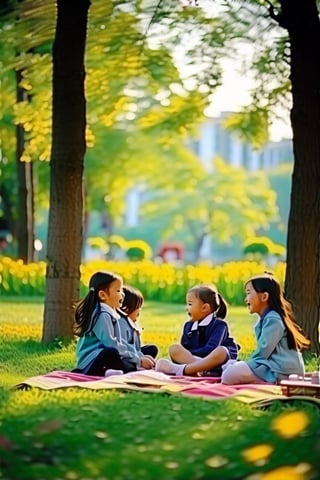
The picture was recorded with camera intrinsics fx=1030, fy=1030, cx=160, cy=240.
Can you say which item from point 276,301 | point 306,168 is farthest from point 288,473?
point 306,168

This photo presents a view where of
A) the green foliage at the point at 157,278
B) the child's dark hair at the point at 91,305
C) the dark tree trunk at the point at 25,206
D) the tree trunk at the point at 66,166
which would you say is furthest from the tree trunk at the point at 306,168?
the dark tree trunk at the point at 25,206

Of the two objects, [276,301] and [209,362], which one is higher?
[276,301]

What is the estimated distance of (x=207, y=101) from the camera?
8.38 m

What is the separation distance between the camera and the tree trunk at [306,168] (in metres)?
6.10

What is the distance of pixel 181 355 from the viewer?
521 cm

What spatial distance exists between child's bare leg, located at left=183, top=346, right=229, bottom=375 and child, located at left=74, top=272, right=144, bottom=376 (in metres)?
0.29

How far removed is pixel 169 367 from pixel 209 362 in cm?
20

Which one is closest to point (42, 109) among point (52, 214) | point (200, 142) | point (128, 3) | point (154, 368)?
point (128, 3)

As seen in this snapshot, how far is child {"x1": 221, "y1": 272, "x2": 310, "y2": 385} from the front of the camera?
4.88m

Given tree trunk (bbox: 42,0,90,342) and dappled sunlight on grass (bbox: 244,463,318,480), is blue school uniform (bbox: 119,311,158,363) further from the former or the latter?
dappled sunlight on grass (bbox: 244,463,318,480)

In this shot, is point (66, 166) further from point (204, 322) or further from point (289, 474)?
point (289, 474)

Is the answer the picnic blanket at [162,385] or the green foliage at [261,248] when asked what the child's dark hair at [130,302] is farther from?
the green foliage at [261,248]

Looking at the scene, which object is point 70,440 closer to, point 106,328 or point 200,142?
point 106,328

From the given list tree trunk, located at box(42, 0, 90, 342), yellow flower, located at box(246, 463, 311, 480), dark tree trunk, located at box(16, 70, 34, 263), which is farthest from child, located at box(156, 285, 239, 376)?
dark tree trunk, located at box(16, 70, 34, 263)
